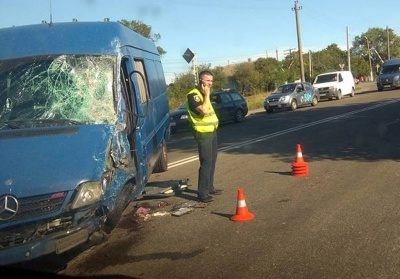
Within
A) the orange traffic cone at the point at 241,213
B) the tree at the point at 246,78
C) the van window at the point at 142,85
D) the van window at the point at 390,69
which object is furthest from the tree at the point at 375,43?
the orange traffic cone at the point at 241,213

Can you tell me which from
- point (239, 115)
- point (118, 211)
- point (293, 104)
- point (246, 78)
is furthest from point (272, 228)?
point (246, 78)

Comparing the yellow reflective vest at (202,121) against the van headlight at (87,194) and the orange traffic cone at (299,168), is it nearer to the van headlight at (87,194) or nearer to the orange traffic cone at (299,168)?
the orange traffic cone at (299,168)

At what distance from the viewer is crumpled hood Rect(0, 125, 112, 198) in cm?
474

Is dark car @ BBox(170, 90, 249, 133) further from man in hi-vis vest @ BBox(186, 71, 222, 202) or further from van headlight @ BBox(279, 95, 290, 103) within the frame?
man in hi-vis vest @ BBox(186, 71, 222, 202)

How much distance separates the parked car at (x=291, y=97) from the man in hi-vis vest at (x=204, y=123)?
20.5 meters

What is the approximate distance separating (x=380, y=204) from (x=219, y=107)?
16110mm

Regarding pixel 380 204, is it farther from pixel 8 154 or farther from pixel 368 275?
pixel 8 154

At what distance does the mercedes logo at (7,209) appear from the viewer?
4566mm

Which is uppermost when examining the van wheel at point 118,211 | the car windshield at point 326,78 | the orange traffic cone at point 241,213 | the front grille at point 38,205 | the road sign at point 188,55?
the road sign at point 188,55

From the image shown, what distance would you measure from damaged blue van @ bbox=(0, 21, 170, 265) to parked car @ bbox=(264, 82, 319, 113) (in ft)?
68.4

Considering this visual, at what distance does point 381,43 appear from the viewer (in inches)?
4921

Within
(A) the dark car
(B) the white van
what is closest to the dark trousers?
(A) the dark car

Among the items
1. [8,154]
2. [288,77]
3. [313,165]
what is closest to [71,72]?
[8,154]

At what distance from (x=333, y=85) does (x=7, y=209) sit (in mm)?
30972
